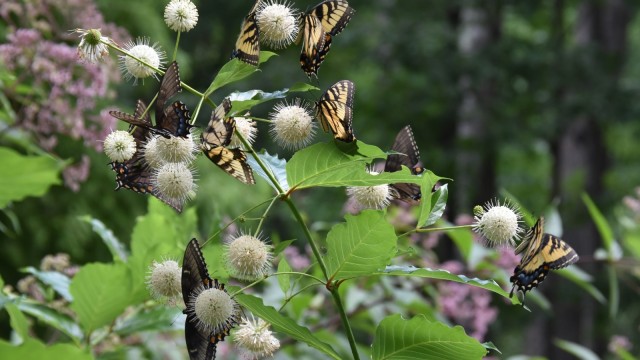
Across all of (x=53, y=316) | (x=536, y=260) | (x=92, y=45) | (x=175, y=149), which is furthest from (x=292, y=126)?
(x=53, y=316)

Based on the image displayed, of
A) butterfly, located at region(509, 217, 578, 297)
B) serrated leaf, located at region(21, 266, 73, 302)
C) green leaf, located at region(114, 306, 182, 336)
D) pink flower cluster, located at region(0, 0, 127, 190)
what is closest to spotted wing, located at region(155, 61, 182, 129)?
butterfly, located at region(509, 217, 578, 297)

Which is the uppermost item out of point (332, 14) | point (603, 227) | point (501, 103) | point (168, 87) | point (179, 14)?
point (501, 103)

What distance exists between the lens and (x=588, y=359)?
2.48 metres

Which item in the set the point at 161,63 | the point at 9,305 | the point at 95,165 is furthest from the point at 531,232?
the point at 95,165

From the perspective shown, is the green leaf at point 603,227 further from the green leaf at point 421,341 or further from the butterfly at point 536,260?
the green leaf at point 421,341

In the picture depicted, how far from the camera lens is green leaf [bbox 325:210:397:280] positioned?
40.1 inches

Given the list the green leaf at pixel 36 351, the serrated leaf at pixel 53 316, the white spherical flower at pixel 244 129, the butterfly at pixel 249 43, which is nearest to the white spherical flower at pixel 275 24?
the butterfly at pixel 249 43

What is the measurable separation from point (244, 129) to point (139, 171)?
0.15 metres

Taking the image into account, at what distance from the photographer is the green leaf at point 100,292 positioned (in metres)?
1.42

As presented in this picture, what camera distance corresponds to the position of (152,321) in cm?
155

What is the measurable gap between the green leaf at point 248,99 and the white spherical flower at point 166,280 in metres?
0.21

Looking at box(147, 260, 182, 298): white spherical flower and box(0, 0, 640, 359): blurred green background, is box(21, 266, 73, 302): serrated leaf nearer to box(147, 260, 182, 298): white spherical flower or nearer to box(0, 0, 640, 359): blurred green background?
box(147, 260, 182, 298): white spherical flower

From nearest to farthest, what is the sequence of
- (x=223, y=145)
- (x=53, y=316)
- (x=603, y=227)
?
(x=223, y=145) → (x=53, y=316) → (x=603, y=227)

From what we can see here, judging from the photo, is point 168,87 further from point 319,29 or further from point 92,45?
point 319,29
